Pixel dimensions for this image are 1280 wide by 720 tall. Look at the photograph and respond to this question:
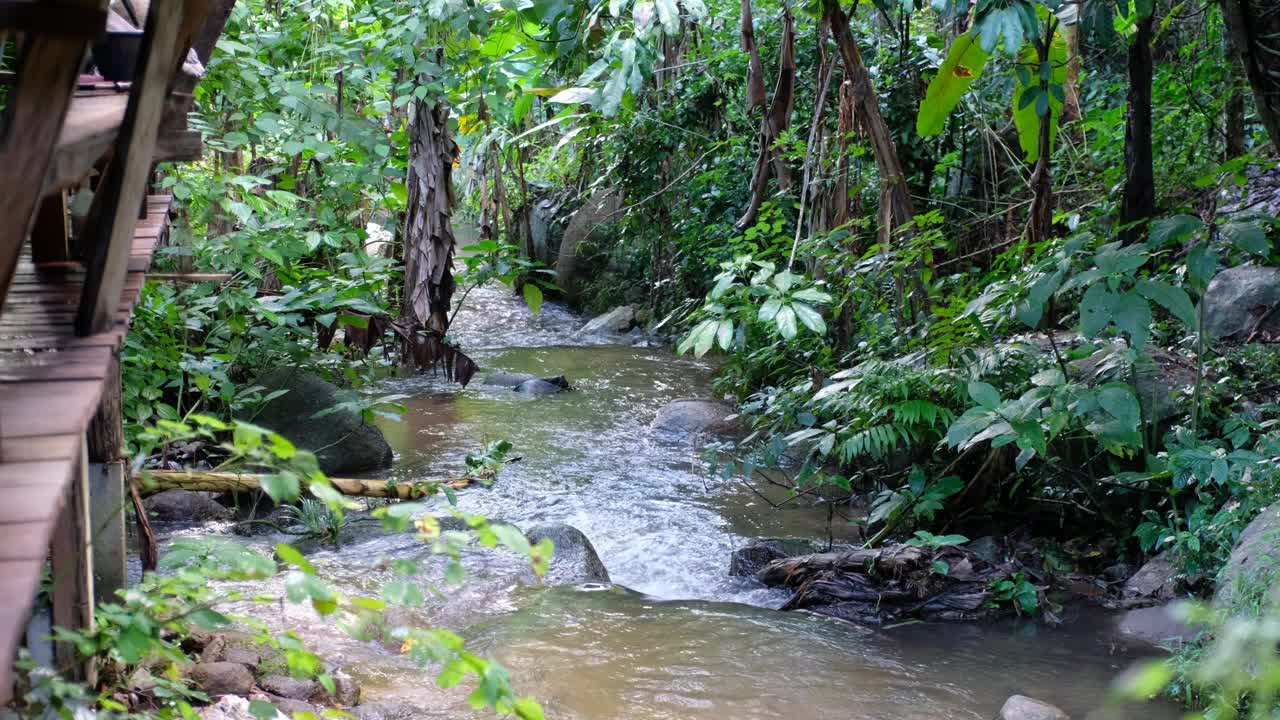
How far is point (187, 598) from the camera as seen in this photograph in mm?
2547

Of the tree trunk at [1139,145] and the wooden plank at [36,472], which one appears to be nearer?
the wooden plank at [36,472]

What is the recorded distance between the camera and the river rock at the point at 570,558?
5.48m

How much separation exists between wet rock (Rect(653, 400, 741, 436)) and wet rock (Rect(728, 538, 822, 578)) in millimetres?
2521

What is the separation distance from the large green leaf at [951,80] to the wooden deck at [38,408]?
180 inches

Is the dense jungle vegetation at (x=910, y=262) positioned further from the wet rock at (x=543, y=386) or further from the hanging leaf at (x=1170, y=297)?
the wet rock at (x=543, y=386)

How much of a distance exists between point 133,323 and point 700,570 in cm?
316

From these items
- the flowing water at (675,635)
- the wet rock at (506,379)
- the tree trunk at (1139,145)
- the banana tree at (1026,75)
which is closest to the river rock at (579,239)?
the wet rock at (506,379)

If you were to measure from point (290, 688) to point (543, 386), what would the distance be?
632 centimetres

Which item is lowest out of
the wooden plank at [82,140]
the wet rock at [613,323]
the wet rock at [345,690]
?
the wet rock at [345,690]

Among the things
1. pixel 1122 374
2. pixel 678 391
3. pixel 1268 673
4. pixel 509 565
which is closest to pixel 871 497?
pixel 1122 374

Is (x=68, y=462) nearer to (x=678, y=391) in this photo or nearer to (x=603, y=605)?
(x=603, y=605)

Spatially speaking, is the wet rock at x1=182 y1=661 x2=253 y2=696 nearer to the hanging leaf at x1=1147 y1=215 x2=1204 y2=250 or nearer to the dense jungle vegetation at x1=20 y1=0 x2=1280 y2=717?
the dense jungle vegetation at x1=20 y1=0 x2=1280 y2=717

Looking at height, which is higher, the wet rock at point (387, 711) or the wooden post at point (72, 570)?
the wooden post at point (72, 570)

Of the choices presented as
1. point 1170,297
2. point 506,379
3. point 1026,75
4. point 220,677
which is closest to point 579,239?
point 506,379
